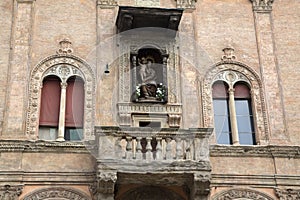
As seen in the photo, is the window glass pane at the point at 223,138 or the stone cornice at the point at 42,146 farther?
the window glass pane at the point at 223,138

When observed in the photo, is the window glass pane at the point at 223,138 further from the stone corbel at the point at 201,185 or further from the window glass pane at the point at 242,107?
the stone corbel at the point at 201,185

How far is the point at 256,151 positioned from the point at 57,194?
547 cm

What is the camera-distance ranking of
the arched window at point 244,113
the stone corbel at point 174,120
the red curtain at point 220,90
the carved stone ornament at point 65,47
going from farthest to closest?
the red curtain at point 220,90, the carved stone ornament at point 65,47, the arched window at point 244,113, the stone corbel at point 174,120

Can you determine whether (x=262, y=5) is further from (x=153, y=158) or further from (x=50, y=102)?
(x=50, y=102)

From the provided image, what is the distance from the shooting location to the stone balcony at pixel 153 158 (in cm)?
1460

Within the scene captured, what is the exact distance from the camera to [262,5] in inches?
742

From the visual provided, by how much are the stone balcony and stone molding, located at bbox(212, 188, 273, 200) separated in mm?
892

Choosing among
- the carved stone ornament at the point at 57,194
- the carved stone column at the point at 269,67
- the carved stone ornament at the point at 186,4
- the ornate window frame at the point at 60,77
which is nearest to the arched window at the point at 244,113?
the carved stone column at the point at 269,67

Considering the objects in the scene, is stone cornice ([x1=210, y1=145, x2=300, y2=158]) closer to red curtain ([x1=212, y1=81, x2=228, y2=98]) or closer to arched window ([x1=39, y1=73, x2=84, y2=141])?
red curtain ([x1=212, y1=81, x2=228, y2=98])

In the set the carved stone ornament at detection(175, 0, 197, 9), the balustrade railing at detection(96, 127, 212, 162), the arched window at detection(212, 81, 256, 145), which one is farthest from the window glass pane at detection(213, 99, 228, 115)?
the carved stone ornament at detection(175, 0, 197, 9)

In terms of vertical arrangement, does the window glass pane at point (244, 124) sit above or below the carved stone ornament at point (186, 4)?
below

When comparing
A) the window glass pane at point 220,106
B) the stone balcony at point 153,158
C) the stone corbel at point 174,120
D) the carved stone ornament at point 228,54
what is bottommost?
the stone balcony at point 153,158

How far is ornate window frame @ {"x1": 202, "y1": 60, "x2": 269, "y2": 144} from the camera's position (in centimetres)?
1692

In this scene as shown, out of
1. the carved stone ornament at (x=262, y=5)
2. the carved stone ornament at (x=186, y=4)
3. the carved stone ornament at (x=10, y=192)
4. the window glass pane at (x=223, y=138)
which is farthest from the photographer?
the carved stone ornament at (x=262, y=5)
